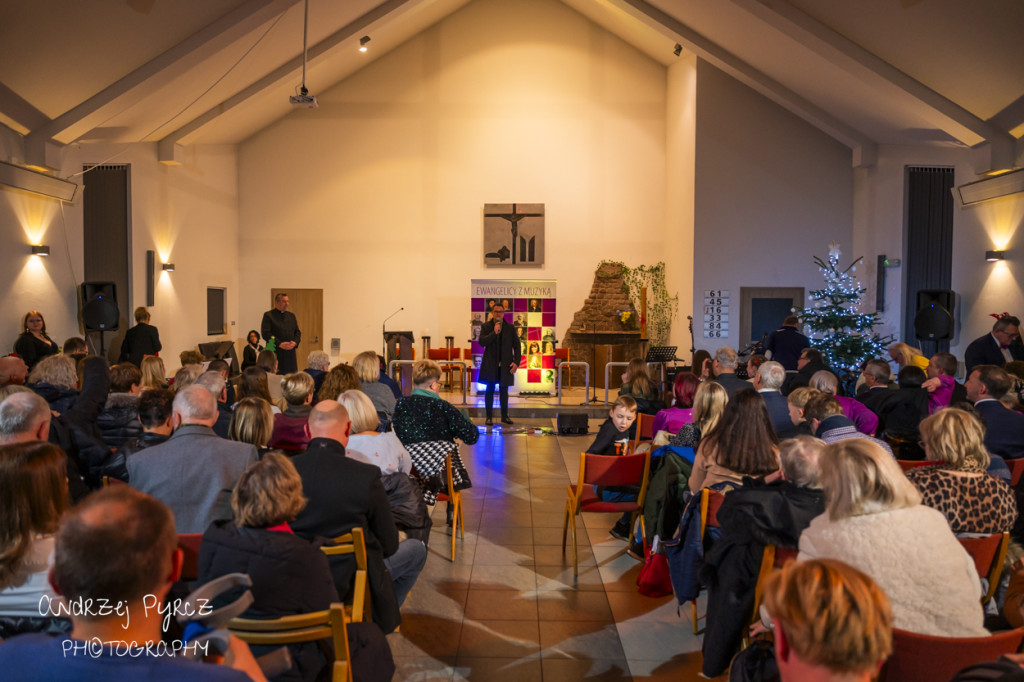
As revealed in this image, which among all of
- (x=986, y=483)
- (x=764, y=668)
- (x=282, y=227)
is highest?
(x=282, y=227)

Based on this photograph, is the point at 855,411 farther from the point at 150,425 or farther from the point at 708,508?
the point at 150,425

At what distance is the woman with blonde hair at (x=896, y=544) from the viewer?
215cm

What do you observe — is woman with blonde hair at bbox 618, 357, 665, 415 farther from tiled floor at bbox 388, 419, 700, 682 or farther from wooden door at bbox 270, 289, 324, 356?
wooden door at bbox 270, 289, 324, 356

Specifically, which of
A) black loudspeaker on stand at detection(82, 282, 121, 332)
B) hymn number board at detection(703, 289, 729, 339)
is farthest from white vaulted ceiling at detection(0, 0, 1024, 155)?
hymn number board at detection(703, 289, 729, 339)

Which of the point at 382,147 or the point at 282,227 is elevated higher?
the point at 382,147

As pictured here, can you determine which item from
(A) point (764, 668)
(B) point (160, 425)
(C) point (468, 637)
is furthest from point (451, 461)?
(A) point (764, 668)

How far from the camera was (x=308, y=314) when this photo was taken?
15320mm

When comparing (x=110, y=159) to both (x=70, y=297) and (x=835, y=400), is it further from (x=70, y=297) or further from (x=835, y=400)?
(x=835, y=400)

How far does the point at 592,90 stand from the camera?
15.0 meters

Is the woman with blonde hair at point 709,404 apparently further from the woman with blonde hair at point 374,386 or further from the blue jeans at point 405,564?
the woman with blonde hair at point 374,386

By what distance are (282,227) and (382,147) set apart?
2.50 metres

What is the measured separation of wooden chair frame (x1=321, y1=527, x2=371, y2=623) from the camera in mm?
2729

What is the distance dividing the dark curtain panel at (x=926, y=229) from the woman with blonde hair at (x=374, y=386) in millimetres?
8846

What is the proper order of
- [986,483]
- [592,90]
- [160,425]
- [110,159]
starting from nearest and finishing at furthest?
1. [986,483]
2. [160,425]
3. [110,159]
4. [592,90]
